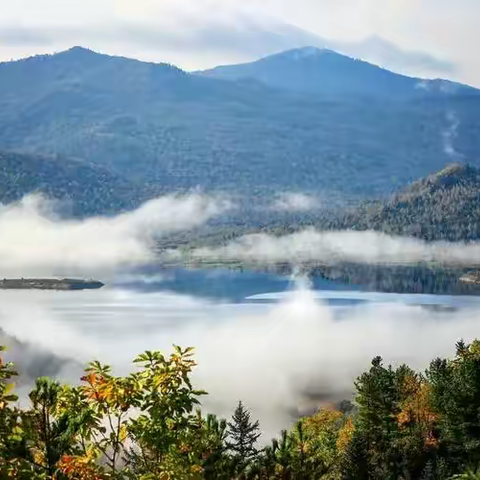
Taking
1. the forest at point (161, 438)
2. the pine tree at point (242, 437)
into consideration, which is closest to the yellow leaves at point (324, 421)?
the forest at point (161, 438)

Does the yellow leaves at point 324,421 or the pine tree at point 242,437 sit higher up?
the pine tree at point 242,437

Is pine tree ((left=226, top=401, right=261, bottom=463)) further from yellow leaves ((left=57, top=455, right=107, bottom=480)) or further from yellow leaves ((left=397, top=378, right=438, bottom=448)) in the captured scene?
yellow leaves ((left=57, top=455, right=107, bottom=480))

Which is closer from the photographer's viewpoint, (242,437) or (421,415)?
(242,437)

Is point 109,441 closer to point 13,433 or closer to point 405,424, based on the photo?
point 13,433

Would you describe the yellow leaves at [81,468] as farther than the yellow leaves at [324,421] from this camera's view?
No

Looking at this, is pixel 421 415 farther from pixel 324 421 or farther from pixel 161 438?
pixel 161 438

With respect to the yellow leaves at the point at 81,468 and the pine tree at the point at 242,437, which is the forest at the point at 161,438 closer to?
the yellow leaves at the point at 81,468

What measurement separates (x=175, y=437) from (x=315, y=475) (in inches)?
838

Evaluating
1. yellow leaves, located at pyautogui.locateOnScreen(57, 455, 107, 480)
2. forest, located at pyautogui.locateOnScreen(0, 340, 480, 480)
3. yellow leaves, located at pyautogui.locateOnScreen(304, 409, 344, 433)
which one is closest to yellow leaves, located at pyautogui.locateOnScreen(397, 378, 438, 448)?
forest, located at pyautogui.locateOnScreen(0, 340, 480, 480)

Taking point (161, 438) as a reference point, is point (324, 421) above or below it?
below

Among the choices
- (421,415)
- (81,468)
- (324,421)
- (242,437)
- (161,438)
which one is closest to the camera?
(81,468)

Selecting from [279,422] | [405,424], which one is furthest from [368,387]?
[279,422]

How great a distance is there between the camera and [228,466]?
110 ft

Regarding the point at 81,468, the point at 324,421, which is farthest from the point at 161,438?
the point at 324,421
